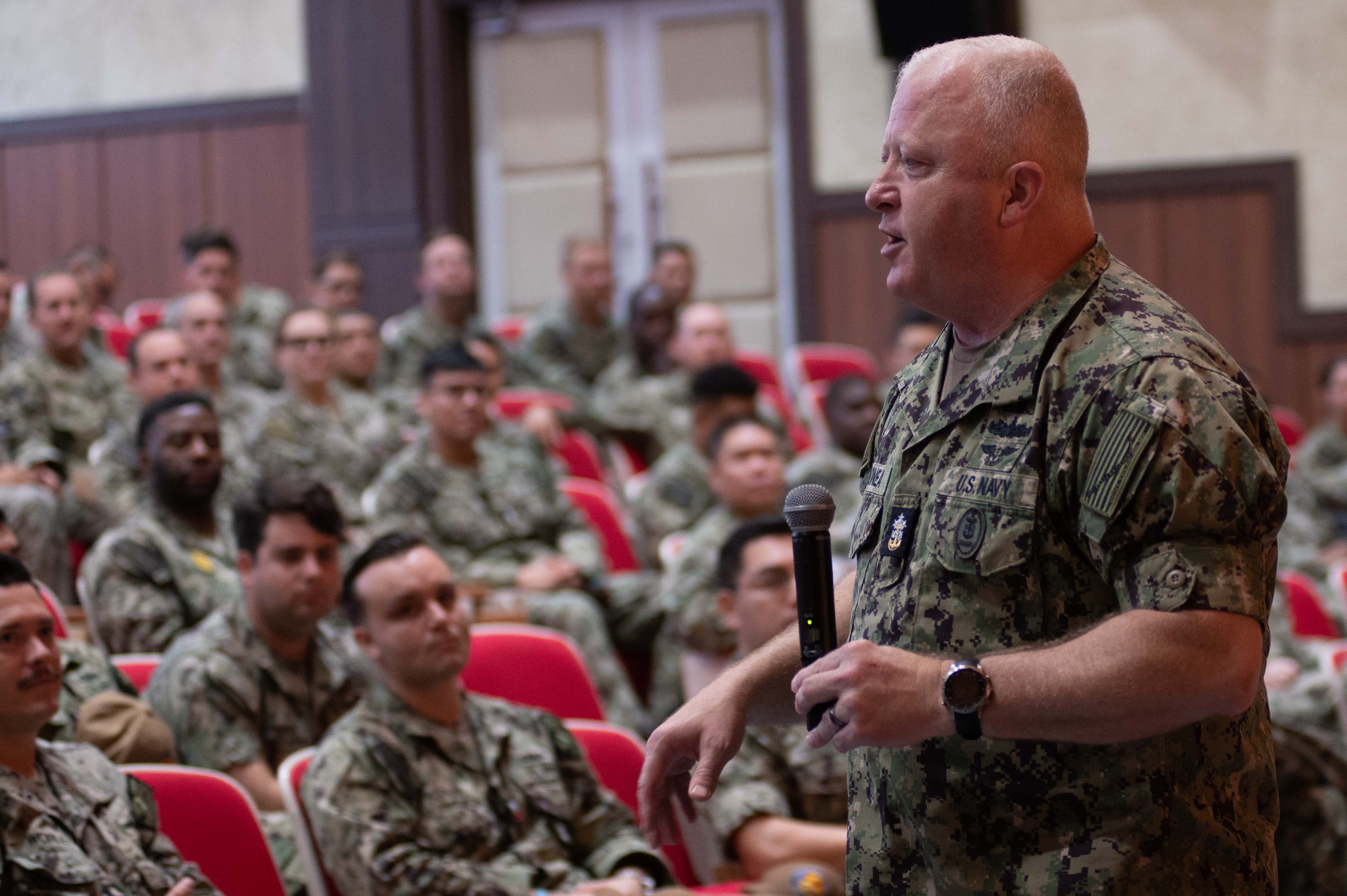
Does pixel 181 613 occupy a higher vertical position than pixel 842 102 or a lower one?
lower

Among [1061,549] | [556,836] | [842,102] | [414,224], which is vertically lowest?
[556,836]

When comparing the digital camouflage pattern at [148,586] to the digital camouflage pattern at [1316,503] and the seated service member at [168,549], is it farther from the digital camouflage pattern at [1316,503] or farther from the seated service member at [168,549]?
the digital camouflage pattern at [1316,503]

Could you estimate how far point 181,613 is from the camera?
10.0 feet

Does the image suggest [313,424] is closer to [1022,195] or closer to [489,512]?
[489,512]

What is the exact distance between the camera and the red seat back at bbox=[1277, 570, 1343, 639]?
156 inches

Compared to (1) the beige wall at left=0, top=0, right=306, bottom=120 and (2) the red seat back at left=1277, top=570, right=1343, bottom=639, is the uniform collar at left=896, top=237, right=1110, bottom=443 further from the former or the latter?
(1) the beige wall at left=0, top=0, right=306, bottom=120

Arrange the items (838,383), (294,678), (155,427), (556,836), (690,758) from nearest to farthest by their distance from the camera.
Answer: (690,758), (556,836), (294,678), (155,427), (838,383)

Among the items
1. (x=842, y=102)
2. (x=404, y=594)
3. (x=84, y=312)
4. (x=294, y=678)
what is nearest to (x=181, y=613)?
(x=294, y=678)

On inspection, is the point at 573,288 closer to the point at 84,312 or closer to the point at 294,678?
the point at 84,312

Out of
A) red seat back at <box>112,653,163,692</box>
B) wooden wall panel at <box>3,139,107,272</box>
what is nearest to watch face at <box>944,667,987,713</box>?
red seat back at <box>112,653,163,692</box>

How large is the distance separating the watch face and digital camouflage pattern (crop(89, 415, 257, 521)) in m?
2.74

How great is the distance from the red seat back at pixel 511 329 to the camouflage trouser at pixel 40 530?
8.65 feet

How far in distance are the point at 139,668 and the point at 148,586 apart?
0.37m

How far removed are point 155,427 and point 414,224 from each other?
10.7 feet
